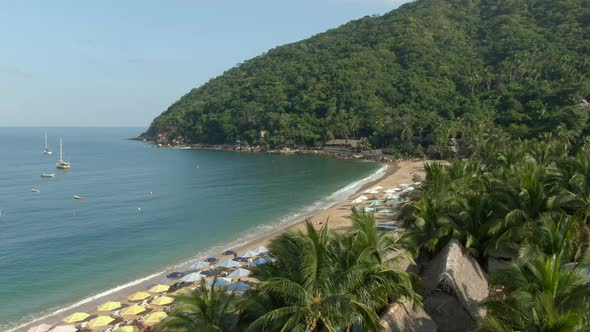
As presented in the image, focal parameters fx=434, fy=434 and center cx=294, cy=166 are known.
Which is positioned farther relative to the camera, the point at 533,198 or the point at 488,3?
the point at 488,3

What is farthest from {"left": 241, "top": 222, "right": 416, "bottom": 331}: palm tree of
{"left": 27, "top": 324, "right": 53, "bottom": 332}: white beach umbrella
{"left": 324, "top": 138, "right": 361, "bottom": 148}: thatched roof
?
{"left": 324, "top": 138, "right": 361, "bottom": 148}: thatched roof

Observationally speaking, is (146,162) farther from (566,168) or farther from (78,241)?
(566,168)

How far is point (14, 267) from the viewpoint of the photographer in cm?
3378

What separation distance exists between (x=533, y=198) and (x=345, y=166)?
69342 millimetres

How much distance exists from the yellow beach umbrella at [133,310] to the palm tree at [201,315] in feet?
42.1

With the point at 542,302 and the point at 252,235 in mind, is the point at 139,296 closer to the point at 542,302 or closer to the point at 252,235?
the point at 252,235

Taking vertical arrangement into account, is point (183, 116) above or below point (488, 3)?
below

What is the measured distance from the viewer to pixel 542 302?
32.8ft

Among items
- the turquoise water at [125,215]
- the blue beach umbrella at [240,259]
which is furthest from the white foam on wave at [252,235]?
the blue beach umbrella at [240,259]

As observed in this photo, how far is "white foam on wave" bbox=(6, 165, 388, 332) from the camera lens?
27.1m

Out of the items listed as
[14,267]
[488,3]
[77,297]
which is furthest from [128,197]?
[488,3]

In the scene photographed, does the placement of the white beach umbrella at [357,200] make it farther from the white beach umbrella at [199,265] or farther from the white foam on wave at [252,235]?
the white beach umbrella at [199,265]

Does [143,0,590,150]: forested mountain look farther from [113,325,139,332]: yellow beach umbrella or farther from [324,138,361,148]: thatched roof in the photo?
[113,325,139,332]: yellow beach umbrella

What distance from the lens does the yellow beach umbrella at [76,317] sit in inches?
930
